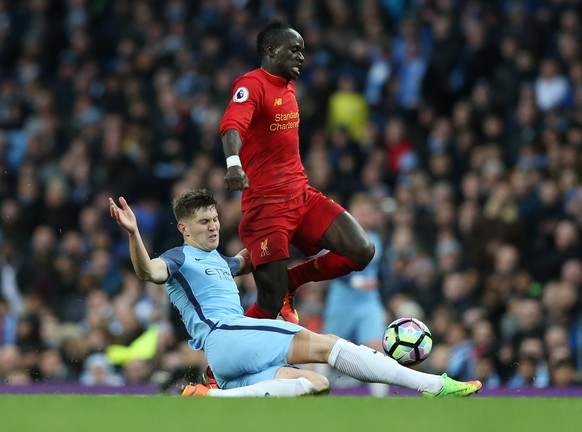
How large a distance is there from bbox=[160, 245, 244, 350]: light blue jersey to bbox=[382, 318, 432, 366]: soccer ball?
38.5 inches

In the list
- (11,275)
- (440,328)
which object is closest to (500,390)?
(440,328)

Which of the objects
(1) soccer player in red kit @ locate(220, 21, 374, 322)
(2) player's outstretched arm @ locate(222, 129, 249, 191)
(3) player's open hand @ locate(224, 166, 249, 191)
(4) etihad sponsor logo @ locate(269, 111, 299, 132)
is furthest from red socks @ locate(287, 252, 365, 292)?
(3) player's open hand @ locate(224, 166, 249, 191)

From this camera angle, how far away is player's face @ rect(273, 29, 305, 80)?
8336mm

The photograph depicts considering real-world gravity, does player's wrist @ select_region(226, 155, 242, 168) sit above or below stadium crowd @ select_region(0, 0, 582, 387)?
below

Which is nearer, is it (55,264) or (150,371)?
(150,371)

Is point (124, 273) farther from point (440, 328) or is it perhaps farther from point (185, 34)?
point (185, 34)

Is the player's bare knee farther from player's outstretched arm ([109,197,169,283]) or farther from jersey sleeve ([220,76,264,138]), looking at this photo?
jersey sleeve ([220,76,264,138])

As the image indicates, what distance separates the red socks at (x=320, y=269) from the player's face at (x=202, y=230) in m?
0.85

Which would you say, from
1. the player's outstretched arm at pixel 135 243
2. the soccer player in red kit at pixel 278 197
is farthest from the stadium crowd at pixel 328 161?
the player's outstretched arm at pixel 135 243

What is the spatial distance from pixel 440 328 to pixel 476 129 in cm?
317

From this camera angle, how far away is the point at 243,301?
12523 mm

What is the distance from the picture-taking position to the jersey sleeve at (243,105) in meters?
7.97

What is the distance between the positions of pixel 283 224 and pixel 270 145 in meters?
0.49

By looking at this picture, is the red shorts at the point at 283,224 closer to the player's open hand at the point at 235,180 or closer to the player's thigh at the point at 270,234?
the player's thigh at the point at 270,234
